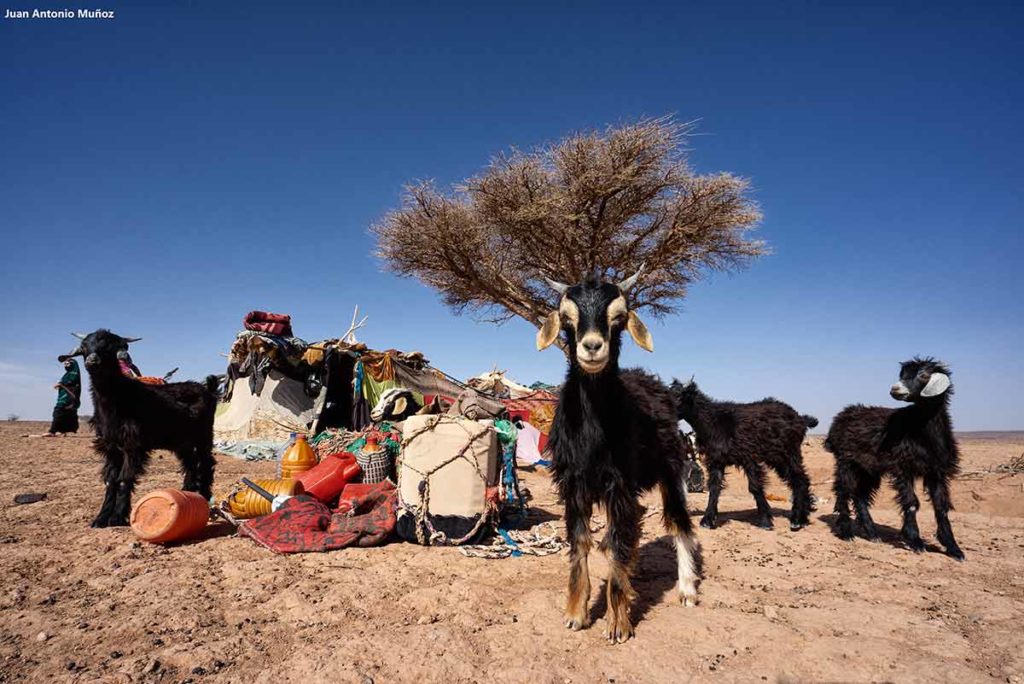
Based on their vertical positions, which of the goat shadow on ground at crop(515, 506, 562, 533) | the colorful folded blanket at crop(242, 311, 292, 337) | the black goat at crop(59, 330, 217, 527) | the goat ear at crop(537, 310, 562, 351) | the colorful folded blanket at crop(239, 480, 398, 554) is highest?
the colorful folded blanket at crop(242, 311, 292, 337)

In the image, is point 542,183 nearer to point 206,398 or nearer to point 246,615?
point 206,398

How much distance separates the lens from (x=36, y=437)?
14578 mm

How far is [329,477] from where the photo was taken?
A: 656 cm

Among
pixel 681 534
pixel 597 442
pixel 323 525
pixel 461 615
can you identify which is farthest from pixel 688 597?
pixel 323 525

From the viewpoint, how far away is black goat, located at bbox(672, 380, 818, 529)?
7.69m

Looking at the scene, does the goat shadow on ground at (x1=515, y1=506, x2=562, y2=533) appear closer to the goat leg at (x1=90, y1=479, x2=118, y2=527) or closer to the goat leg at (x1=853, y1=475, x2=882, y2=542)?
the goat leg at (x1=853, y1=475, x2=882, y2=542)

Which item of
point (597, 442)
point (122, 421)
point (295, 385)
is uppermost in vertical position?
point (295, 385)

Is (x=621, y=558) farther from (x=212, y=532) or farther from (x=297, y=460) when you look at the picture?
(x=297, y=460)

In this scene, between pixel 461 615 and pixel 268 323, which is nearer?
pixel 461 615

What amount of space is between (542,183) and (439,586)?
39.7 ft

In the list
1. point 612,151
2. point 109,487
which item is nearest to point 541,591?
point 109,487

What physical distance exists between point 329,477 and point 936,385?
774cm

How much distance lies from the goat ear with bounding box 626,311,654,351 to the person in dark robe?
15883 mm


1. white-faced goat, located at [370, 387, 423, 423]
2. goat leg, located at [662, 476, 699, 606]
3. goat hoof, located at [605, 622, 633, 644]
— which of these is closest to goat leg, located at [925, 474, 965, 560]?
goat leg, located at [662, 476, 699, 606]
